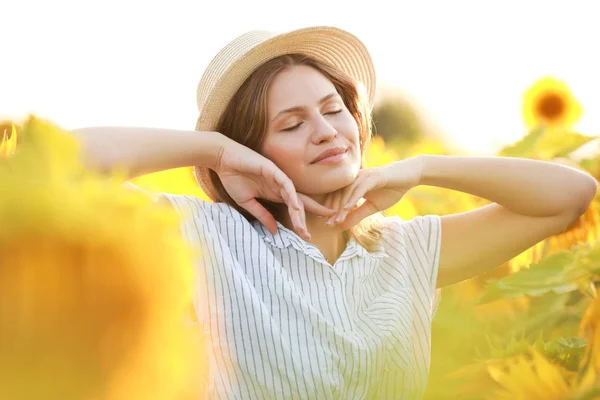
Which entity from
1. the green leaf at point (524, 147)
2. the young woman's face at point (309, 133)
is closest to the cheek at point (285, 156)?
the young woman's face at point (309, 133)

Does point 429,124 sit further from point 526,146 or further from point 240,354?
point 240,354

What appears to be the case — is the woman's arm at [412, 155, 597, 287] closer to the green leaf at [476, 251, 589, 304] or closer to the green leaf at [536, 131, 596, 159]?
the green leaf at [536, 131, 596, 159]

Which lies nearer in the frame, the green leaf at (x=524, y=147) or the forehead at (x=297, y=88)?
the forehead at (x=297, y=88)

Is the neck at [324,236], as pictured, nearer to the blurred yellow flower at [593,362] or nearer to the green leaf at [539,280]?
the green leaf at [539,280]

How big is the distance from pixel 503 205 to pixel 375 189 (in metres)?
0.31

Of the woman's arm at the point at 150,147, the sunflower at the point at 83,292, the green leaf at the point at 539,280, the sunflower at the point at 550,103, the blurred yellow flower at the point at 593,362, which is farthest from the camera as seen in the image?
the sunflower at the point at 550,103

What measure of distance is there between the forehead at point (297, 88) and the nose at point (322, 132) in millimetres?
46

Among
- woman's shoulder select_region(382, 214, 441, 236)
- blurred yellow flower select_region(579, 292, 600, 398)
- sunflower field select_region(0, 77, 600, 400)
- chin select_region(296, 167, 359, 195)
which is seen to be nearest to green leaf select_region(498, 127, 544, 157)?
woman's shoulder select_region(382, 214, 441, 236)

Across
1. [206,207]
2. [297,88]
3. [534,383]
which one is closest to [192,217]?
[206,207]

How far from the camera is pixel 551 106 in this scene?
308 centimetres

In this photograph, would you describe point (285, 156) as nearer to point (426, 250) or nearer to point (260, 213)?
point (260, 213)

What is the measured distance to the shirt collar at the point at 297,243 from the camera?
1.36 meters

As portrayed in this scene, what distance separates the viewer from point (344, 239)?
147 centimetres

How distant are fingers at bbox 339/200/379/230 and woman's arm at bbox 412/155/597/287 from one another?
0.50 feet
